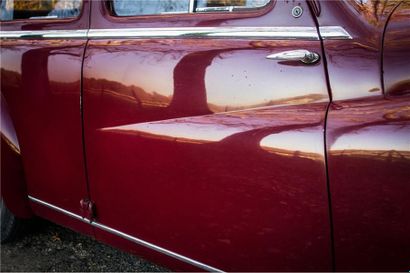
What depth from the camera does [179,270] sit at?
209cm

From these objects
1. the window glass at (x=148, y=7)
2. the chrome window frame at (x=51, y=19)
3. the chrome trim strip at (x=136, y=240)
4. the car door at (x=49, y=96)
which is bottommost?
the chrome trim strip at (x=136, y=240)

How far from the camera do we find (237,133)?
5.78ft

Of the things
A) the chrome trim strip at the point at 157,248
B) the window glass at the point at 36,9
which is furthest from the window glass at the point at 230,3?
the chrome trim strip at the point at 157,248

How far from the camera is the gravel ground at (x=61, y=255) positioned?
2822mm

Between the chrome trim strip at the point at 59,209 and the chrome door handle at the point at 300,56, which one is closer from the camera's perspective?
the chrome door handle at the point at 300,56

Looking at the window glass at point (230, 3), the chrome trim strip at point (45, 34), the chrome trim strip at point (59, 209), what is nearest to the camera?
the window glass at point (230, 3)

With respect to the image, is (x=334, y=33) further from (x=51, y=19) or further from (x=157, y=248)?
(x=51, y=19)

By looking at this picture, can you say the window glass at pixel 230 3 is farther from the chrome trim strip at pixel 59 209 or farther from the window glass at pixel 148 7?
the chrome trim strip at pixel 59 209

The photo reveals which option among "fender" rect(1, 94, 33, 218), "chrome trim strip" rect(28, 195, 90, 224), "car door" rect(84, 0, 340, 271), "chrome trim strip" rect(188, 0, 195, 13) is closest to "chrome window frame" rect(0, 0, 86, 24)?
"car door" rect(84, 0, 340, 271)

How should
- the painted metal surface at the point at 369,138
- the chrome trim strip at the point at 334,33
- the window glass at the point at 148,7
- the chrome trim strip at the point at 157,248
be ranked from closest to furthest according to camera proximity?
the painted metal surface at the point at 369,138
the chrome trim strip at the point at 334,33
the chrome trim strip at the point at 157,248
the window glass at the point at 148,7

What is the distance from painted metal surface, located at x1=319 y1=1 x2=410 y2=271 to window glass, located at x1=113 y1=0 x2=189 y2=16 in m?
0.67

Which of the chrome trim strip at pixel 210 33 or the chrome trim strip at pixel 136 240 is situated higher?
the chrome trim strip at pixel 210 33

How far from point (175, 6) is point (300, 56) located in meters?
0.71

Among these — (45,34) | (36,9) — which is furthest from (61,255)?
(36,9)
